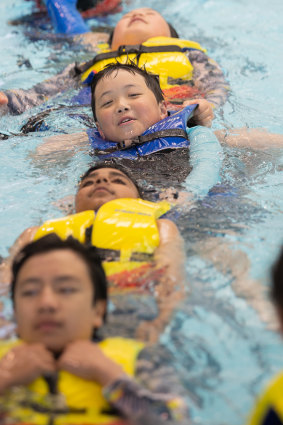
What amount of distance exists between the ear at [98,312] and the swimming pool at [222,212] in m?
0.25

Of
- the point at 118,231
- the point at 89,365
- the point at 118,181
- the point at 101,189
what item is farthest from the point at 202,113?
the point at 89,365

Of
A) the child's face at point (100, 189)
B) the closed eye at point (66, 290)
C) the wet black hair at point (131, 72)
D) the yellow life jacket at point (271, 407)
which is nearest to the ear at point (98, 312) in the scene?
the closed eye at point (66, 290)

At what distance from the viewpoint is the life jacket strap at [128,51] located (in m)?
4.96

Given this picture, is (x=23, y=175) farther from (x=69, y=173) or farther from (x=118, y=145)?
(x=118, y=145)

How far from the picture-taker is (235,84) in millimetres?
5512

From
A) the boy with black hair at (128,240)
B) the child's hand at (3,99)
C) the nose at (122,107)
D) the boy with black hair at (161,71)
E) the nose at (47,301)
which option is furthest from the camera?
Result: the boy with black hair at (161,71)

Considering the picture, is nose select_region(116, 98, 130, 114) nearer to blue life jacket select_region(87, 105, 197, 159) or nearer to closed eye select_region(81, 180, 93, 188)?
blue life jacket select_region(87, 105, 197, 159)

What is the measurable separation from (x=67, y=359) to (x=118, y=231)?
2.91 feet

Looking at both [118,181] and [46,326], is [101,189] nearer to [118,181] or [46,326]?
[118,181]

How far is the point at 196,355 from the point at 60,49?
4.72m

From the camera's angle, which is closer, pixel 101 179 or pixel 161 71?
pixel 101 179

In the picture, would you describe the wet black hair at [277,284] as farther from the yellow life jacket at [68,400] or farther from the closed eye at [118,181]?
the closed eye at [118,181]

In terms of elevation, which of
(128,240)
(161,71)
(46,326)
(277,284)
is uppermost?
(277,284)

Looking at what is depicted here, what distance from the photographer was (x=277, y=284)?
5.37 feet
